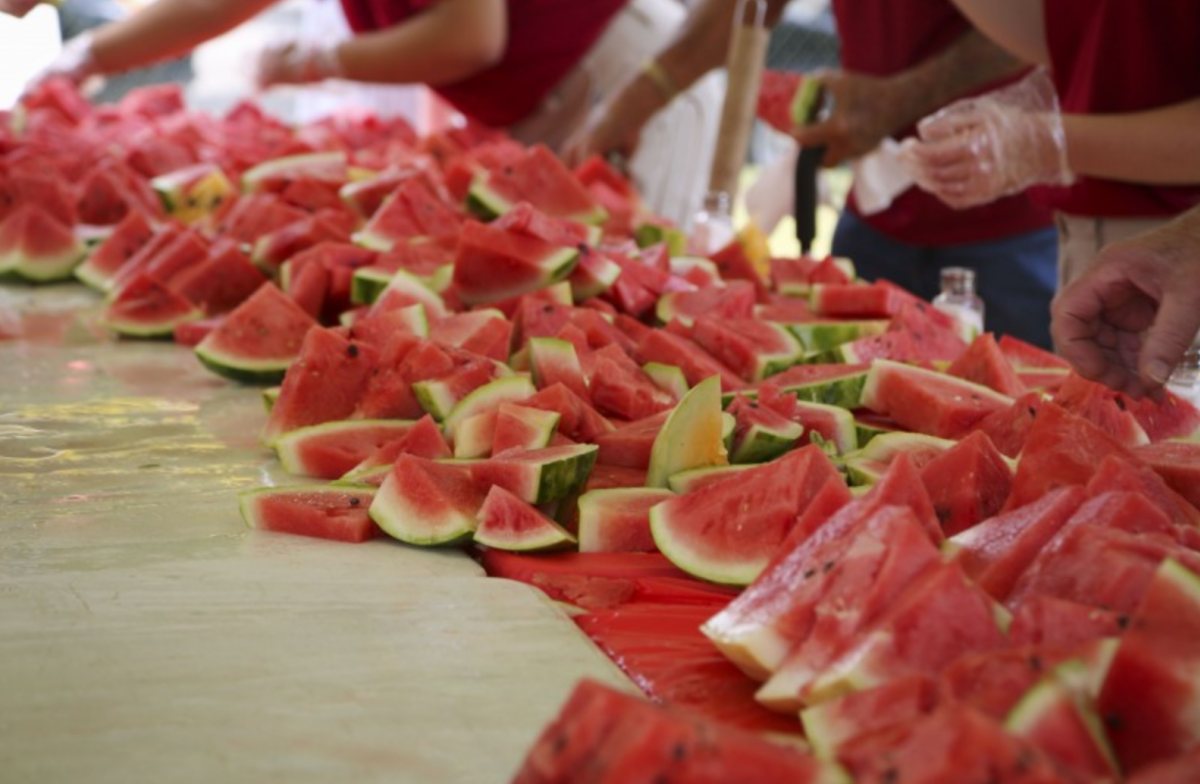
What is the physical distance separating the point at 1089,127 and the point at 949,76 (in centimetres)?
114

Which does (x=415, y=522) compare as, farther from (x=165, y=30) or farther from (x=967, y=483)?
→ (x=165, y=30)

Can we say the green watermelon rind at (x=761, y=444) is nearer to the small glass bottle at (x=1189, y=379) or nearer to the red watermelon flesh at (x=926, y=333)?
the red watermelon flesh at (x=926, y=333)

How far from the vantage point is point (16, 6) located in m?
3.79

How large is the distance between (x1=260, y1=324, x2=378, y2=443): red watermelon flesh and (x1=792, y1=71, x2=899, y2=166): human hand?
7.16ft

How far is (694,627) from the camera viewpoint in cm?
134

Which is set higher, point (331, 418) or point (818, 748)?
point (818, 748)

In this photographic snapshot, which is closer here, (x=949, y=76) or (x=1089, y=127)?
(x=1089, y=127)

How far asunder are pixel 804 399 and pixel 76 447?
108 centimetres

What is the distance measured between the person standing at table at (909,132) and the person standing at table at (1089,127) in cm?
64

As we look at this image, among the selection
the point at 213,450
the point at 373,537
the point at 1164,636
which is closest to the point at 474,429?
the point at 373,537

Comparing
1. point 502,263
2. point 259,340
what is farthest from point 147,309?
point 502,263

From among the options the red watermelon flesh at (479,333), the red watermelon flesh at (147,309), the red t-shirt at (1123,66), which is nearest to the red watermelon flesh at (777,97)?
the red t-shirt at (1123,66)

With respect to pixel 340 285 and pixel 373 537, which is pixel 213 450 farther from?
pixel 340 285

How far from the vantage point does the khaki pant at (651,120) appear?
5.53 meters
